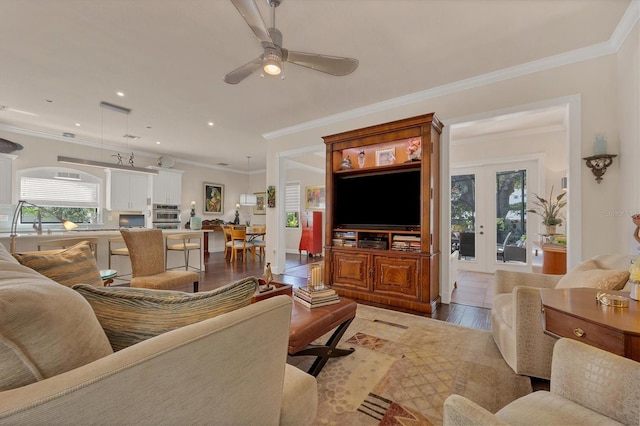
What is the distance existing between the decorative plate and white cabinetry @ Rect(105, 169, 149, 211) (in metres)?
0.52

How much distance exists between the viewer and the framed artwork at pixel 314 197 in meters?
8.16

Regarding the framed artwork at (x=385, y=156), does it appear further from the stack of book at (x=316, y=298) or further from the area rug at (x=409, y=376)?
the stack of book at (x=316, y=298)

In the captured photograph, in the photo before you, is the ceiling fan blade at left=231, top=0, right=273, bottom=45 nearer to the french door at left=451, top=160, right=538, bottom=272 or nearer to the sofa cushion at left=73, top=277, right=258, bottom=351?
the sofa cushion at left=73, top=277, right=258, bottom=351

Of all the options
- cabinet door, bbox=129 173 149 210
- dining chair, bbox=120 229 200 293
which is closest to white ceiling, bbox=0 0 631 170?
dining chair, bbox=120 229 200 293

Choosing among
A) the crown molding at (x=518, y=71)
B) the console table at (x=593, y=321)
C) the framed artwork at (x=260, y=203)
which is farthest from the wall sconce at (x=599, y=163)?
the framed artwork at (x=260, y=203)

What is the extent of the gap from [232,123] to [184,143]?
212 cm

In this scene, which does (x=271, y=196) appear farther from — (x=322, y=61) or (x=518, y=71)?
(x=518, y=71)

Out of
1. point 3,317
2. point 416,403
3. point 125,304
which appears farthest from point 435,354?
point 3,317

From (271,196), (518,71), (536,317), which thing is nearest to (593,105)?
(518,71)

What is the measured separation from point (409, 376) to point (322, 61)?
8.21 ft

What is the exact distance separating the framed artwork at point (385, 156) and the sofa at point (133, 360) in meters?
3.32

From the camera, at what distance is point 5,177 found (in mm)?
5098

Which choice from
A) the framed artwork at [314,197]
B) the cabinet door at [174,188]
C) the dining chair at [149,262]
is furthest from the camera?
the framed artwork at [314,197]

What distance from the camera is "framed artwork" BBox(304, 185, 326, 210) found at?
816 cm
